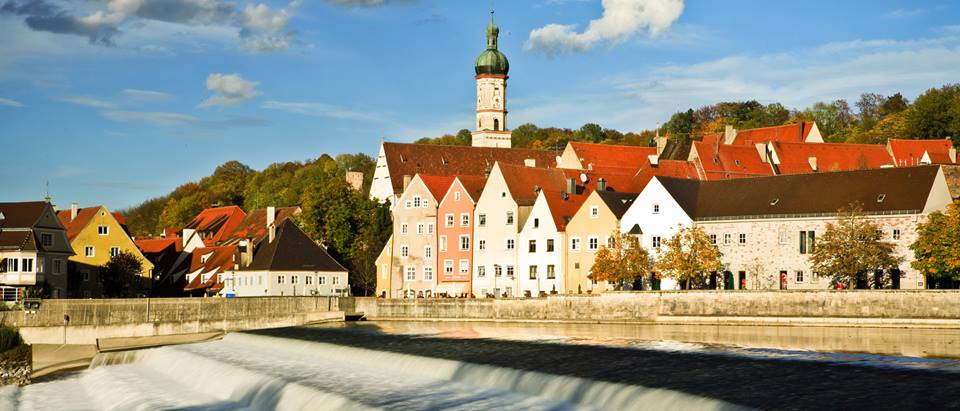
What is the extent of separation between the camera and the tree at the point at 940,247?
195 ft

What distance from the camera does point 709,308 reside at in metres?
64.8

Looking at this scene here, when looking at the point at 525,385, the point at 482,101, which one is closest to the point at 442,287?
the point at 525,385

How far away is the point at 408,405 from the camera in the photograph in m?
35.1

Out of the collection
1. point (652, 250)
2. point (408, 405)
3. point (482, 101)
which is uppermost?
point (482, 101)

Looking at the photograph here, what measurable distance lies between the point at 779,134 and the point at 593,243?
4511 centimetres

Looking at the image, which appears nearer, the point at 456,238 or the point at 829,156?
the point at 456,238

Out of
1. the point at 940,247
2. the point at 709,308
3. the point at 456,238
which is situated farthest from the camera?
the point at 456,238

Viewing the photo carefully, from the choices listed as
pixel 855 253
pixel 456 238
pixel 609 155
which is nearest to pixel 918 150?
pixel 609 155

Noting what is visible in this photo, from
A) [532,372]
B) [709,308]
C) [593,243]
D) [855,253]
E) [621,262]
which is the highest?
[593,243]

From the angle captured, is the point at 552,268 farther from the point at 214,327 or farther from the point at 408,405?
the point at 408,405

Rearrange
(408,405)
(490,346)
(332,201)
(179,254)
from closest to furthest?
(408,405), (490,346), (332,201), (179,254)

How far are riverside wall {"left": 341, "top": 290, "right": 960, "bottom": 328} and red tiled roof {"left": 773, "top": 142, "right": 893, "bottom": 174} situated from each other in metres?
36.9

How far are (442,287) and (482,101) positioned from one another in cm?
6330

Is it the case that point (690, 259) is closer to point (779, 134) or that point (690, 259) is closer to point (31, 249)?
point (31, 249)
